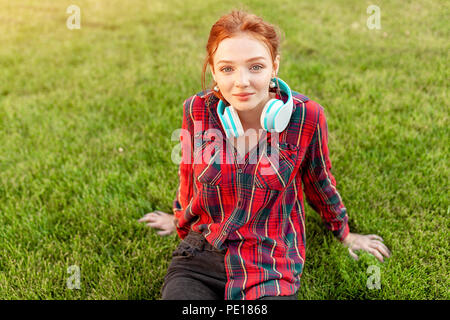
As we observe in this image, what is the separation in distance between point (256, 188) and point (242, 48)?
2.49 ft

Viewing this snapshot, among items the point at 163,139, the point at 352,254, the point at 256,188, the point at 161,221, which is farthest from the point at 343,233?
the point at 163,139

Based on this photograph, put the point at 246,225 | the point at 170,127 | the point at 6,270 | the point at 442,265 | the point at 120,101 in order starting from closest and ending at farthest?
the point at 246,225 → the point at 442,265 → the point at 6,270 → the point at 170,127 → the point at 120,101

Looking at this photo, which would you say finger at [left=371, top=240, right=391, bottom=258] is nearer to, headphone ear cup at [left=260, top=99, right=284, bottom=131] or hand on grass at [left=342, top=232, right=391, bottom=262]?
hand on grass at [left=342, top=232, right=391, bottom=262]

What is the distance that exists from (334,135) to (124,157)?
2.07 m

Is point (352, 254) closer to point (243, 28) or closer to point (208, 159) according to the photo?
point (208, 159)

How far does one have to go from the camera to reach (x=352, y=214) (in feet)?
9.73

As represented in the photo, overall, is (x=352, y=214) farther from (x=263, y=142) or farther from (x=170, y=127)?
(x=170, y=127)

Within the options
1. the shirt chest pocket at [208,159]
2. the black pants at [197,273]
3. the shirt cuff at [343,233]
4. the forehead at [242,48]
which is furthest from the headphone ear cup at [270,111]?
the shirt cuff at [343,233]

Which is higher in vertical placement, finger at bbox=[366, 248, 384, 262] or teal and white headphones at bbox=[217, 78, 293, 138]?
teal and white headphones at bbox=[217, 78, 293, 138]

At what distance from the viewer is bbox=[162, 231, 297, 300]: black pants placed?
2127 mm

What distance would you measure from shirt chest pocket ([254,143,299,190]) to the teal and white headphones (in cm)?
15

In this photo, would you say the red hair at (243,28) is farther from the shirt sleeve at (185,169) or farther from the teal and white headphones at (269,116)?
the shirt sleeve at (185,169)

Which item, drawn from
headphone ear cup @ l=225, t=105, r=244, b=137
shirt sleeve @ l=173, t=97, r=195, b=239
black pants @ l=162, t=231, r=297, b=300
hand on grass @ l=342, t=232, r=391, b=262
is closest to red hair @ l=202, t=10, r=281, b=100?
headphone ear cup @ l=225, t=105, r=244, b=137

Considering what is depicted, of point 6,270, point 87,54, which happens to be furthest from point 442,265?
point 87,54
